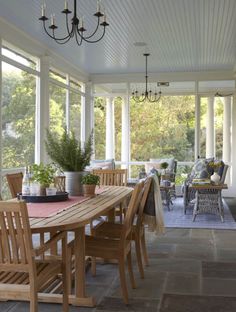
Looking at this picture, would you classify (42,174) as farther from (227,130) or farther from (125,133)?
(227,130)

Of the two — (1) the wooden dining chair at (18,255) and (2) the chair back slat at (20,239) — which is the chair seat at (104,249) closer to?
(1) the wooden dining chair at (18,255)

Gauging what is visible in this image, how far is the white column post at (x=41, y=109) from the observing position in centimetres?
701

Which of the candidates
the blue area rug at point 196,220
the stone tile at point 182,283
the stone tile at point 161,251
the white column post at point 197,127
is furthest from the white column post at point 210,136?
the stone tile at point 182,283

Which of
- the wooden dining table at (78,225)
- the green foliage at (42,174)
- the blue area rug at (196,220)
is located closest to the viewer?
the wooden dining table at (78,225)

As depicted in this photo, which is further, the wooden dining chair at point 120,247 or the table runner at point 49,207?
the wooden dining chair at point 120,247

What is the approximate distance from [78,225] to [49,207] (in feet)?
2.07

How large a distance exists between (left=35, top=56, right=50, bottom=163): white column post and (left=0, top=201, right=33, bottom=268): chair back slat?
4715mm

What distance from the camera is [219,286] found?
3.46 meters

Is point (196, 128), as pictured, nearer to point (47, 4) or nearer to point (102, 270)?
point (47, 4)

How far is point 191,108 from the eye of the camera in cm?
970

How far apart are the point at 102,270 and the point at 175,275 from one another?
684mm

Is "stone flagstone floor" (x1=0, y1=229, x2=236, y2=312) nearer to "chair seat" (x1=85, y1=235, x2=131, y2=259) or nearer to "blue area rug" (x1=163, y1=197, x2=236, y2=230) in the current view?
"chair seat" (x1=85, y1=235, x2=131, y2=259)

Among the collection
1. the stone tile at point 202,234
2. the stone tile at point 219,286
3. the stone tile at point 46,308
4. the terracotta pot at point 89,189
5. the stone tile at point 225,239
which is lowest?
the stone tile at point 46,308

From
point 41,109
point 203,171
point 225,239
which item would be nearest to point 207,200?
point 203,171
